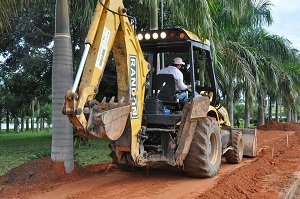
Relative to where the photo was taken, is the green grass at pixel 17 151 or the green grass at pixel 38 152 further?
the green grass at pixel 17 151

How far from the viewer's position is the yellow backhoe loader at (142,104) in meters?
5.00

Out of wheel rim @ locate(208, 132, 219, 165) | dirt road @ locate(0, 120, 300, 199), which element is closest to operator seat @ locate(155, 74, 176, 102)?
wheel rim @ locate(208, 132, 219, 165)

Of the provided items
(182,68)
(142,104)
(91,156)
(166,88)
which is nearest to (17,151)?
(91,156)

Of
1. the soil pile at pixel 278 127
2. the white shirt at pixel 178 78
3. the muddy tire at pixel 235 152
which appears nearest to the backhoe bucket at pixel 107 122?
the white shirt at pixel 178 78

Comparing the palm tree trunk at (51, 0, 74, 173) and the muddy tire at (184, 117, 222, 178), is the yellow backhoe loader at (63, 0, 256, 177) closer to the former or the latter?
the muddy tire at (184, 117, 222, 178)

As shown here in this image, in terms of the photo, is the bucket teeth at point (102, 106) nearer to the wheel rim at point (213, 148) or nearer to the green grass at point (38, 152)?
the wheel rim at point (213, 148)

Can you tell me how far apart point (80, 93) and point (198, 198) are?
7.53 feet

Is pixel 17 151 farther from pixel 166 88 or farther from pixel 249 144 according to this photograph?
pixel 166 88

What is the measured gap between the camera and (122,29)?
A: 19.1 ft

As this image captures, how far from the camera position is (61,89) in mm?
7156

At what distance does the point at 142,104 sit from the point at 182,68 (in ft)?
6.15

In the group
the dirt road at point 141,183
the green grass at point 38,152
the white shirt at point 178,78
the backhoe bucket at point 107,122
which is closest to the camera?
the backhoe bucket at point 107,122

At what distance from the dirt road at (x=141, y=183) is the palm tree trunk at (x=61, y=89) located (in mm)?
270

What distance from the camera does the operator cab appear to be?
6.79 meters
